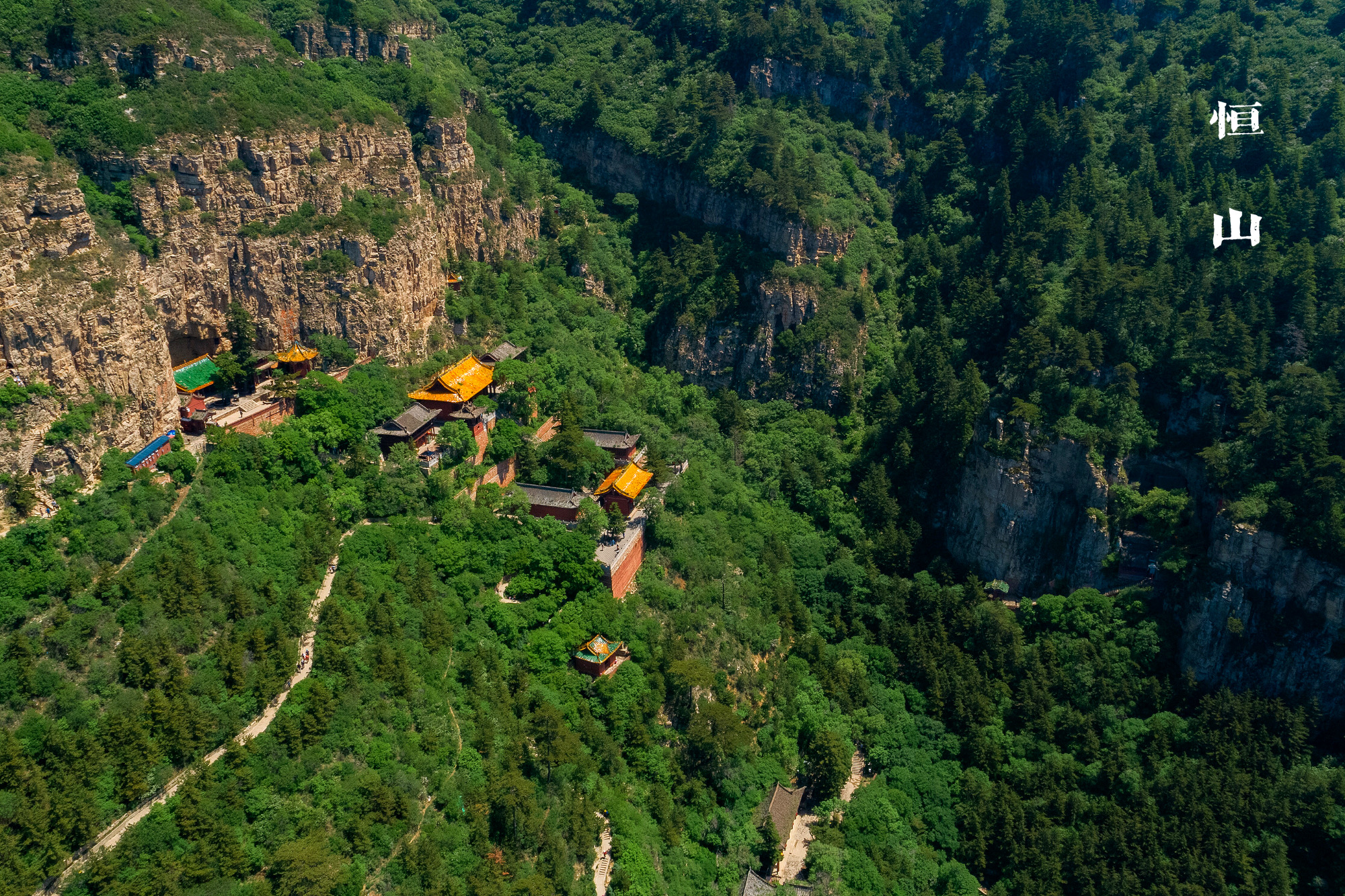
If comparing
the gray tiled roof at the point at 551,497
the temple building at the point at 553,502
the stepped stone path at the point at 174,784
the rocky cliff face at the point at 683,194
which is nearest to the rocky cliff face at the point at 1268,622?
the rocky cliff face at the point at 683,194

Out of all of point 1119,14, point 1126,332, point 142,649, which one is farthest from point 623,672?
point 1119,14

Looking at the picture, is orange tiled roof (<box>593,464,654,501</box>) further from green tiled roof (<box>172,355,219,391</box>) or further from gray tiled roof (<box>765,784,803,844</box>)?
green tiled roof (<box>172,355,219,391</box>)

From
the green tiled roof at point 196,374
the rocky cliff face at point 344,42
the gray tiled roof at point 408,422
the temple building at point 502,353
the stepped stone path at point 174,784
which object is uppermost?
the rocky cliff face at point 344,42

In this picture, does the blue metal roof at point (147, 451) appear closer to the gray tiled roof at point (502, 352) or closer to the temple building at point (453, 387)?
the temple building at point (453, 387)

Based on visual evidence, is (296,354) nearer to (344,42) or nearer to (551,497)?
(551,497)

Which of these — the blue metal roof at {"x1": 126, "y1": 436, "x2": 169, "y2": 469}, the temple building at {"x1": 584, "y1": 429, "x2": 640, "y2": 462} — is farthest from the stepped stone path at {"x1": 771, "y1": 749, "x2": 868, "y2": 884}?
the blue metal roof at {"x1": 126, "y1": 436, "x2": 169, "y2": 469}

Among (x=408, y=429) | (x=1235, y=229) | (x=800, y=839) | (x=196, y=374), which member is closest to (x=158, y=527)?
(x=196, y=374)
